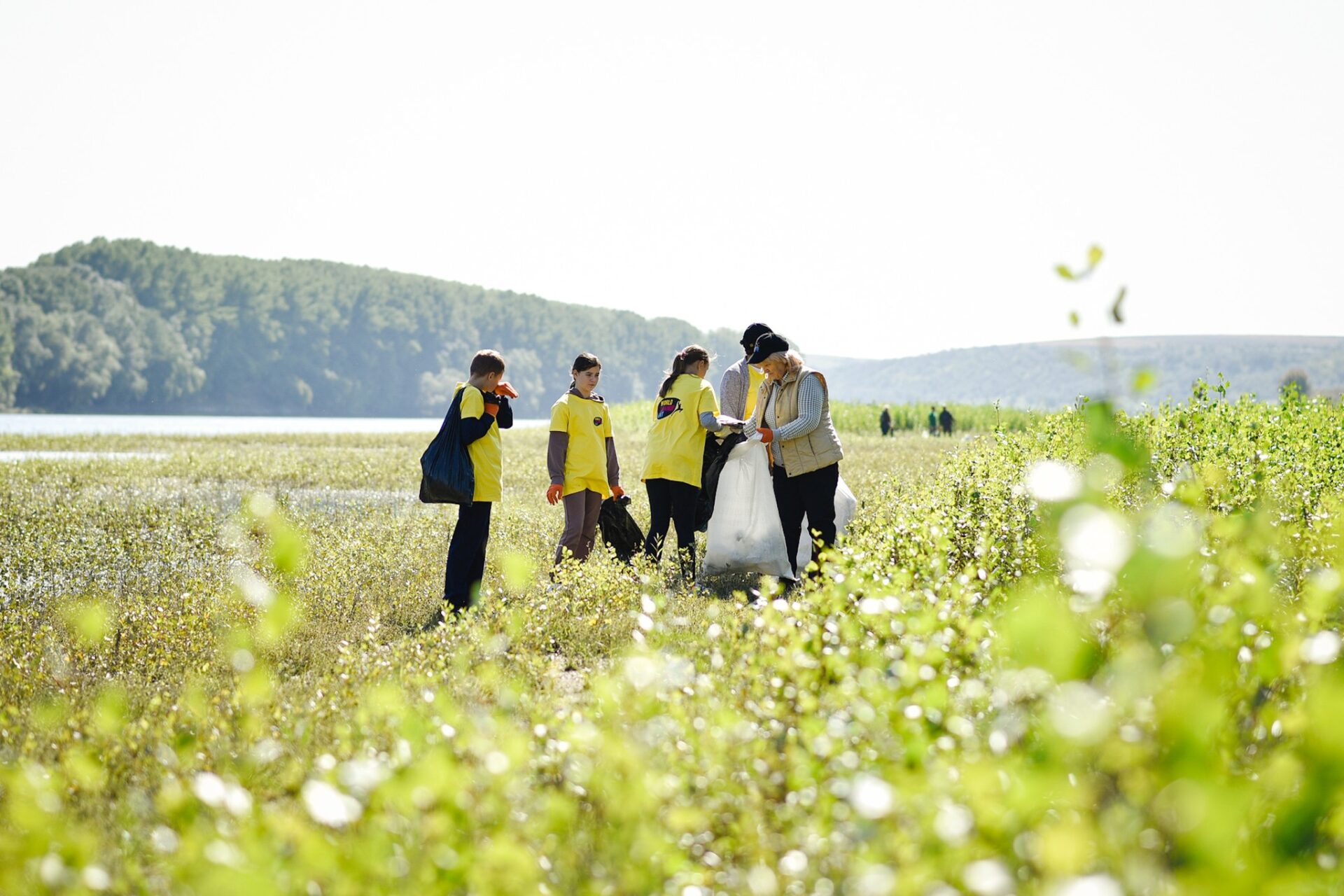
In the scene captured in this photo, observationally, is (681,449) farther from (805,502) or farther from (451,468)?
(451,468)

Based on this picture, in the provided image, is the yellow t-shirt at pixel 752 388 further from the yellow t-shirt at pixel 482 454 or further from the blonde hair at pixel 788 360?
the yellow t-shirt at pixel 482 454

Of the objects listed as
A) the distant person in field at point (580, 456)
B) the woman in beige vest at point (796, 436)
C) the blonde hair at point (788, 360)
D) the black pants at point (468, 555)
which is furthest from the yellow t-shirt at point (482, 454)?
the blonde hair at point (788, 360)

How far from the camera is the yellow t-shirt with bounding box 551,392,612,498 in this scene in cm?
725

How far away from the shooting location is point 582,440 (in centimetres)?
729

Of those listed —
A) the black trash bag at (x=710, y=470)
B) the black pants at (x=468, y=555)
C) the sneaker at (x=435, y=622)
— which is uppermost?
the black trash bag at (x=710, y=470)

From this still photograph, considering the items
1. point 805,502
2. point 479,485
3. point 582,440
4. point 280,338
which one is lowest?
point 805,502

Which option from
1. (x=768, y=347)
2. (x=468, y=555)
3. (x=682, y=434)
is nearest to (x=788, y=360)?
(x=768, y=347)

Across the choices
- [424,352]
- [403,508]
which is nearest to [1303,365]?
[424,352]

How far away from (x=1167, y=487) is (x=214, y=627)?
550cm

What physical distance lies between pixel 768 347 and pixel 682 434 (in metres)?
1.09

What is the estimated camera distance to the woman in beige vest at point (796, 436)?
689 centimetres

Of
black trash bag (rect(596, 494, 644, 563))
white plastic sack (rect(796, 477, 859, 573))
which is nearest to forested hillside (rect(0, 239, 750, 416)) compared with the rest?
black trash bag (rect(596, 494, 644, 563))

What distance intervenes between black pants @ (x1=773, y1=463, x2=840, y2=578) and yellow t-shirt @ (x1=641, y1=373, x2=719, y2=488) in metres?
0.69

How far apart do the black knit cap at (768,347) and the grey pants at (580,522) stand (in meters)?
1.74
